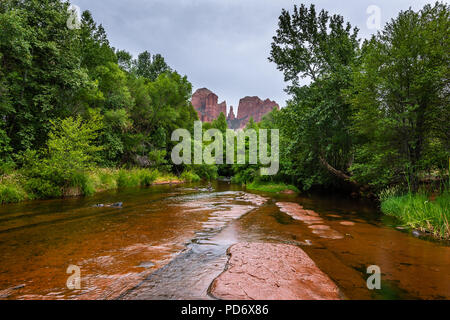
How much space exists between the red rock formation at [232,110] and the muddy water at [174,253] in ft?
447

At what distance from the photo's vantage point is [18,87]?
14109 mm

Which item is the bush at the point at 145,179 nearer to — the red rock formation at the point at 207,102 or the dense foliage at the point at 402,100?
the dense foliage at the point at 402,100

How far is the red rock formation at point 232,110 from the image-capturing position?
155 meters

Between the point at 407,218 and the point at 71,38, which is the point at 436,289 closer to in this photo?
the point at 407,218

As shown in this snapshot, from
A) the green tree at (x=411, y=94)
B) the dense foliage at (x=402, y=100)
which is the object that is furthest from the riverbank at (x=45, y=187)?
the green tree at (x=411, y=94)

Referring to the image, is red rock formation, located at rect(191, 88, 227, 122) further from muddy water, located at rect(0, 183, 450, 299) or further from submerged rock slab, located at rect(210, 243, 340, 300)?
submerged rock slab, located at rect(210, 243, 340, 300)

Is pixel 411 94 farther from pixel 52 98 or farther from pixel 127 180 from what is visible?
pixel 52 98

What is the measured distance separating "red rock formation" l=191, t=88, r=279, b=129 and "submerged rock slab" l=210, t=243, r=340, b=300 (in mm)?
138884

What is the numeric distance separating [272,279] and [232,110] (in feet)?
599

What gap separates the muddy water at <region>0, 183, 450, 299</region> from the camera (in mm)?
2656

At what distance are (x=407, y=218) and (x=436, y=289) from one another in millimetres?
5213

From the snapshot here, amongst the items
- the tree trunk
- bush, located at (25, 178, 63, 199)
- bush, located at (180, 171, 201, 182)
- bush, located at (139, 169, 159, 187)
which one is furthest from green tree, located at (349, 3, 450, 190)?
bush, located at (180, 171, 201, 182)
